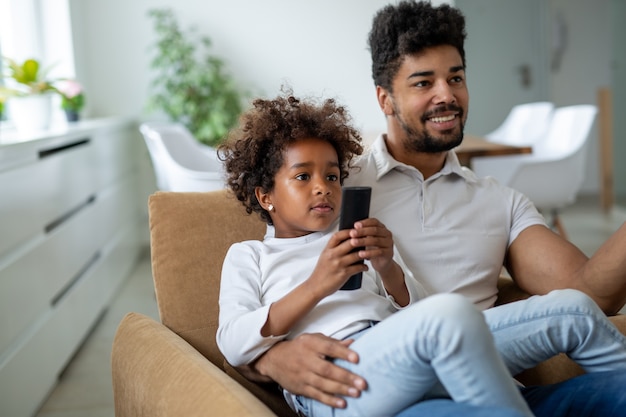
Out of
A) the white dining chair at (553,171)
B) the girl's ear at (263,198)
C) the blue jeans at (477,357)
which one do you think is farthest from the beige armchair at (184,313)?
the white dining chair at (553,171)

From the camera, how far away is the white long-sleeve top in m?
1.42

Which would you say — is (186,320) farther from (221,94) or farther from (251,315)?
(221,94)

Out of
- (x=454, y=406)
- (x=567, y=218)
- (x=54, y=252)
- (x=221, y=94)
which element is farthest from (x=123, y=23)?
(x=454, y=406)

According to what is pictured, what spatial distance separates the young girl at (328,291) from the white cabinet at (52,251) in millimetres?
1076

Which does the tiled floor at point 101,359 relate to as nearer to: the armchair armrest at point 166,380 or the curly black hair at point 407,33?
the armchair armrest at point 166,380

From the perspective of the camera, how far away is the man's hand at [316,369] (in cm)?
125

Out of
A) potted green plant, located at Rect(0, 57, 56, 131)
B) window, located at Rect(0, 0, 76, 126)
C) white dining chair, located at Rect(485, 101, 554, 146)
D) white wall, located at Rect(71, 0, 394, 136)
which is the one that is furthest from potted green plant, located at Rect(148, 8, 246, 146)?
white dining chair, located at Rect(485, 101, 554, 146)

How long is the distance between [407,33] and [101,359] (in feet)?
6.78

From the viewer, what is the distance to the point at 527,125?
5738 millimetres

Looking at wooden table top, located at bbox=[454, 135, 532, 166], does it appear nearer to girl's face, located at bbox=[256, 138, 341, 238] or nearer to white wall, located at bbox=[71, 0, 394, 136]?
white wall, located at bbox=[71, 0, 394, 136]

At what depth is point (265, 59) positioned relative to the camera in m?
5.59

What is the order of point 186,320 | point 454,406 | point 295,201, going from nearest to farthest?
point 454,406
point 295,201
point 186,320

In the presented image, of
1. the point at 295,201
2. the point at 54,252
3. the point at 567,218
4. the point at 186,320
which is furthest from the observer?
the point at 567,218

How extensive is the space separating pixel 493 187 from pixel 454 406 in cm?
80
